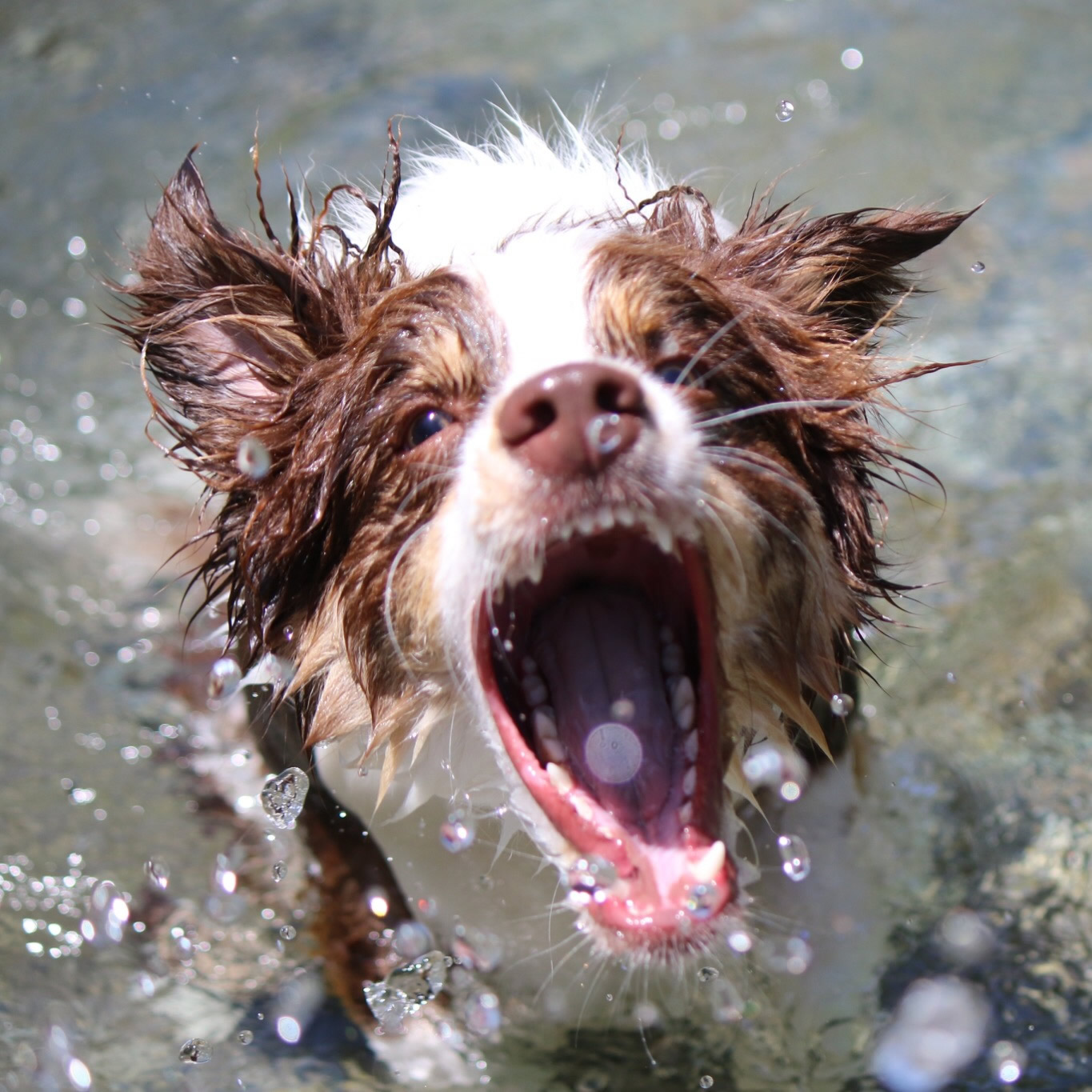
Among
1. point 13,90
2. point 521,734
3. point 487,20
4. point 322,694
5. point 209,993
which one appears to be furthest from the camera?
point 487,20

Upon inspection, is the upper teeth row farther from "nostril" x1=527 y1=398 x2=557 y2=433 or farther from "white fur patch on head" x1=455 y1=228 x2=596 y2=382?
"white fur patch on head" x1=455 y1=228 x2=596 y2=382

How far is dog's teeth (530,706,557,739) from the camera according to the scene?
2.62 metres

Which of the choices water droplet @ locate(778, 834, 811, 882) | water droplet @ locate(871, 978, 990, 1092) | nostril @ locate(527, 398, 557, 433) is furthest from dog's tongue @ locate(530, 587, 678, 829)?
water droplet @ locate(871, 978, 990, 1092)

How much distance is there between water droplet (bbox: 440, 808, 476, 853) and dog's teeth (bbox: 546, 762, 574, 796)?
1.65 ft

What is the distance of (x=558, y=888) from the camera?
3031mm

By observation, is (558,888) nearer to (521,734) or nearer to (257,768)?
(521,734)

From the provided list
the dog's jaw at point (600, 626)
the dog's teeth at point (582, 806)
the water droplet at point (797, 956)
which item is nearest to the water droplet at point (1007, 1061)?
the water droplet at point (797, 956)

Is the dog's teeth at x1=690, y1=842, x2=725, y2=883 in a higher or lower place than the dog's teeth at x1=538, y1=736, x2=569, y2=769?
lower

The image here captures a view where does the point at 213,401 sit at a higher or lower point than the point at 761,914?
higher

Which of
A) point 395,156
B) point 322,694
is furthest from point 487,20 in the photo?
point 322,694

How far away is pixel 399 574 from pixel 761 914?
3.80ft

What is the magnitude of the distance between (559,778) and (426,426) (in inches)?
28.5

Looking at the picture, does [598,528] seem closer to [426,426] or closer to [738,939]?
[426,426]

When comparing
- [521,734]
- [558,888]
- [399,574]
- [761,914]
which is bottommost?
[761,914]
